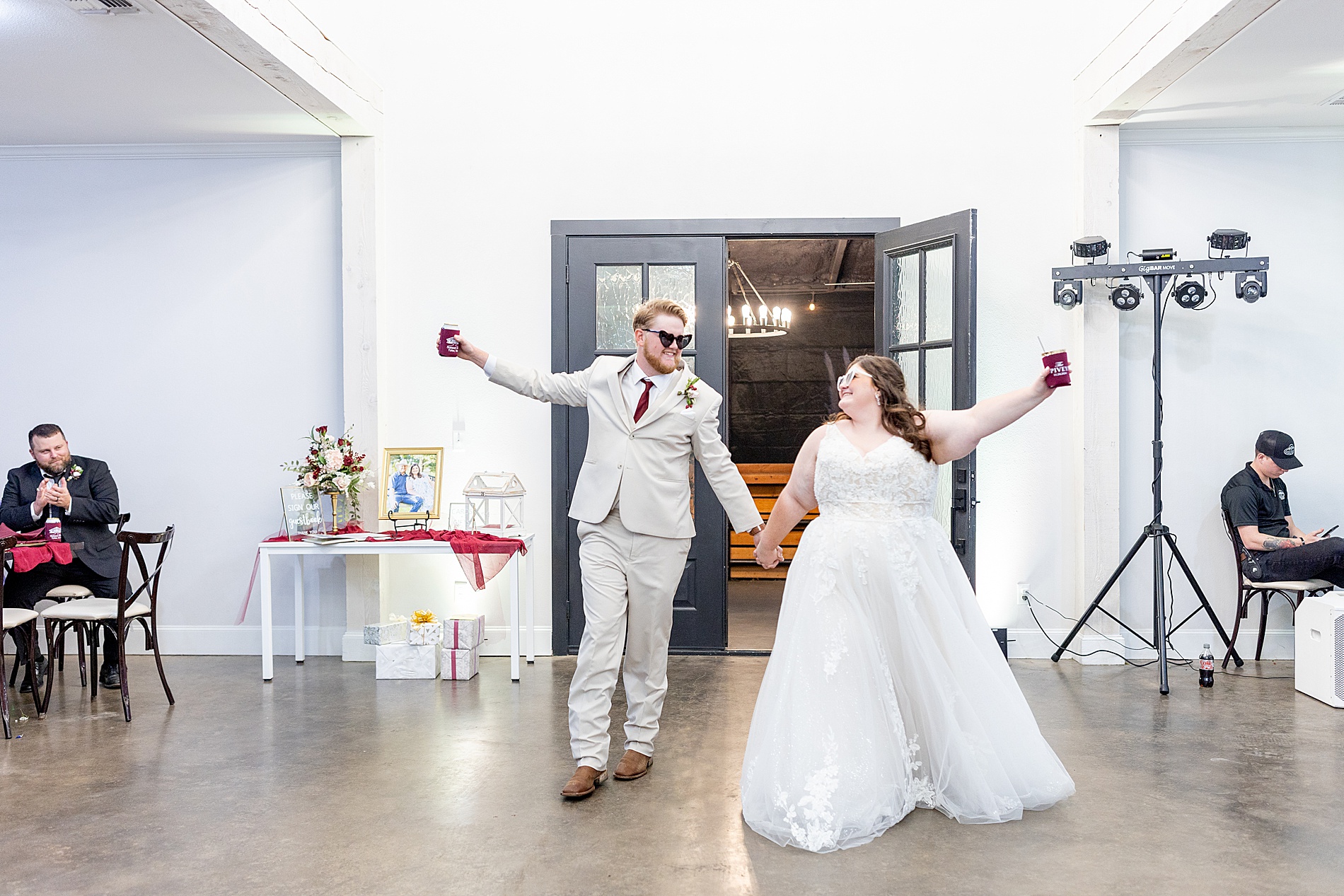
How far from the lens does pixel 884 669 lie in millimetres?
3297

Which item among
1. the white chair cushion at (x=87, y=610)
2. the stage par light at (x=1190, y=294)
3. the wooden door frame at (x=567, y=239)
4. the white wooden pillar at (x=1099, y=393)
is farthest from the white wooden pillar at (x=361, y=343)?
the stage par light at (x=1190, y=294)

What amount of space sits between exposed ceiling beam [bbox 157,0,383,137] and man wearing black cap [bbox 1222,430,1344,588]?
17.8ft

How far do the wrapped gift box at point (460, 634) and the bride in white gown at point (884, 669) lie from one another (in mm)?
2524

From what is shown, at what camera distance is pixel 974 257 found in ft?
17.0

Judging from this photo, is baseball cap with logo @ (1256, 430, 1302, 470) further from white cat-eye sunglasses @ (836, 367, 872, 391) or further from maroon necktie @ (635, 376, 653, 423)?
maroon necktie @ (635, 376, 653, 423)

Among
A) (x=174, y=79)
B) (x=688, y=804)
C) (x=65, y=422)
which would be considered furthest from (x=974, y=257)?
(x=65, y=422)

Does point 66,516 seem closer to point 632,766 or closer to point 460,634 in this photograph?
point 460,634

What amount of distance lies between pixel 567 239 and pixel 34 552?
3232mm

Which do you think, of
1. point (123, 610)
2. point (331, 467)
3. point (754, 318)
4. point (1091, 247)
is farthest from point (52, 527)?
point (754, 318)

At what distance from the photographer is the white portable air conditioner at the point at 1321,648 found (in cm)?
483

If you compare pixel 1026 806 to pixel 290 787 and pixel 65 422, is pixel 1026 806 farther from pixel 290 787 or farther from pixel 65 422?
pixel 65 422

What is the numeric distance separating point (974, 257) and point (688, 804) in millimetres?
3145

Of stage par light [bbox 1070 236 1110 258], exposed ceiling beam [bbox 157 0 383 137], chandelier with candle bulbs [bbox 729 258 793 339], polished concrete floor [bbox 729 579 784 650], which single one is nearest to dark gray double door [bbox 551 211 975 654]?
polished concrete floor [bbox 729 579 784 650]

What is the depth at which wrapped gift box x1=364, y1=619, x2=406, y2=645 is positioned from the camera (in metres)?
5.62
